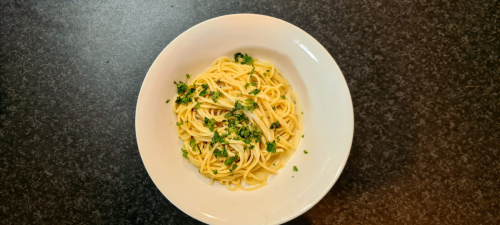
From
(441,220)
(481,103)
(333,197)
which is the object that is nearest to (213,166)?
(333,197)

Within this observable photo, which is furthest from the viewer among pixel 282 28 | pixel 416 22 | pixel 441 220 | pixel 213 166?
pixel 416 22

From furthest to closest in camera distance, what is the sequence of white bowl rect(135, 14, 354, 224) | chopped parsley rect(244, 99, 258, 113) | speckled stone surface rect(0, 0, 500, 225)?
speckled stone surface rect(0, 0, 500, 225), chopped parsley rect(244, 99, 258, 113), white bowl rect(135, 14, 354, 224)

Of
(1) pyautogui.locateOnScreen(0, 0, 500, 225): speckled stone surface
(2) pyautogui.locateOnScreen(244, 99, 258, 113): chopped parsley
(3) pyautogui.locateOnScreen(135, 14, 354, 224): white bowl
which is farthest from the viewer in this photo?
(1) pyautogui.locateOnScreen(0, 0, 500, 225): speckled stone surface

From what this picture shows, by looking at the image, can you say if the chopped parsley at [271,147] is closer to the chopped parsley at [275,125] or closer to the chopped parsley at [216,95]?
the chopped parsley at [275,125]

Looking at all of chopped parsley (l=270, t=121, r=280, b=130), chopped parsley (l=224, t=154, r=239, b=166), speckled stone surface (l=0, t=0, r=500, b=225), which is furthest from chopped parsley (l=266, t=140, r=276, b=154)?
speckled stone surface (l=0, t=0, r=500, b=225)

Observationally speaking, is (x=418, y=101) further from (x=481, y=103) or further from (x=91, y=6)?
(x=91, y=6)

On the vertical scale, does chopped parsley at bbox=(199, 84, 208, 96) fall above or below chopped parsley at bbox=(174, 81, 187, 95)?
below

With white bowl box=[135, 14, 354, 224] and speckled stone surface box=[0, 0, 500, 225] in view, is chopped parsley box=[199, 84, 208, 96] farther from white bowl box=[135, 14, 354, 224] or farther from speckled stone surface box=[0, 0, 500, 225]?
speckled stone surface box=[0, 0, 500, 225]

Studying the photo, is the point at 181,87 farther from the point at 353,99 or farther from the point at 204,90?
the point at 353,99
